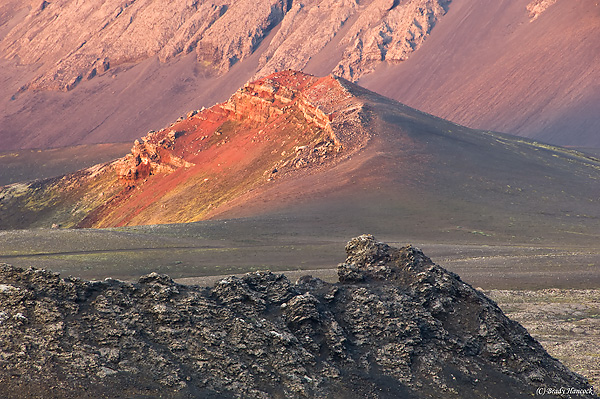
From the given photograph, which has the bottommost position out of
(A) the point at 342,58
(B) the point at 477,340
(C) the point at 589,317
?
(C) the point at 589,317

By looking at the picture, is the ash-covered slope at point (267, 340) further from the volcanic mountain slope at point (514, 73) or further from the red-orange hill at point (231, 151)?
the volcanic mountain slope at point (514, 73)

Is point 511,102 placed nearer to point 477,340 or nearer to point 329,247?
point 329,247

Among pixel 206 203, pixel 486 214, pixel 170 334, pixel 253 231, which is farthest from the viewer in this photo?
pixel 206 203

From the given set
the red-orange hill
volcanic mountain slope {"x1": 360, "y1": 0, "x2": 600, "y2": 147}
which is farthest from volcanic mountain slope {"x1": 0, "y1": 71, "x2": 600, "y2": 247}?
volcanic mountain slope {"x1": 360, "y1": 0, "x2": 600, "y2": 147}

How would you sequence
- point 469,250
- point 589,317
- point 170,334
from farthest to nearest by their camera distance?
1. point 469,250
2. point 589,317
3. point 170,334

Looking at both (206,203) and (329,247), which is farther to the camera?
(206,203)

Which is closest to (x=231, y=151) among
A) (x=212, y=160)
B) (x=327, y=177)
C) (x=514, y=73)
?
(x=212, y=160)

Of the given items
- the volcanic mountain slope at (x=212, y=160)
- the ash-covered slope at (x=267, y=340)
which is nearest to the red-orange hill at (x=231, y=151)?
the volcanic mountain slope at (x=212, y=160)

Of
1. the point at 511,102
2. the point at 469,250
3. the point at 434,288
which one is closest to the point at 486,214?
the point at 469,250
